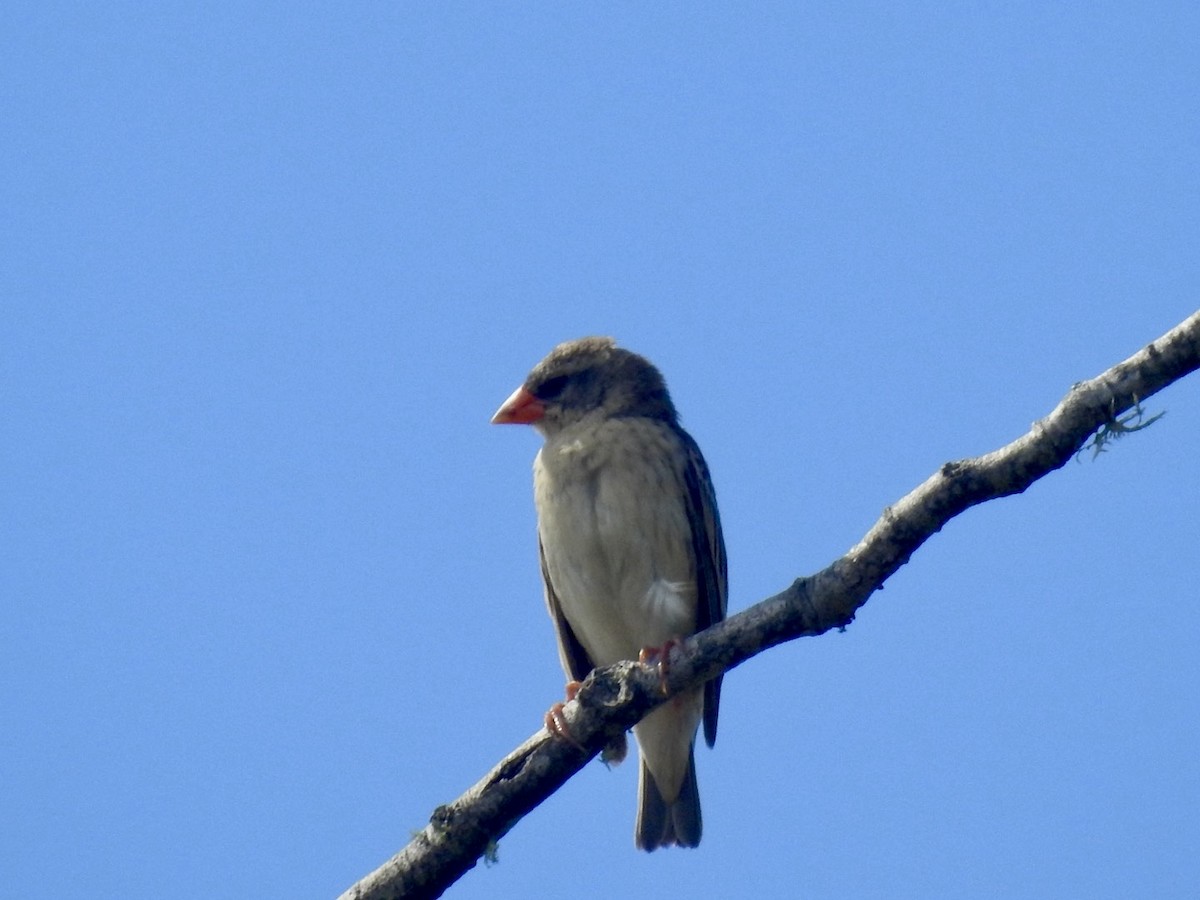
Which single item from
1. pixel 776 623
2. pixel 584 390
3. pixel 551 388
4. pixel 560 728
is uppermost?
pixel 551 388

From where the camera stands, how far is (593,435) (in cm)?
655

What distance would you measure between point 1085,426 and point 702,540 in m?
2.61

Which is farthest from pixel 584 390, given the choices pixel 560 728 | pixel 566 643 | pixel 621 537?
pixel 560 728

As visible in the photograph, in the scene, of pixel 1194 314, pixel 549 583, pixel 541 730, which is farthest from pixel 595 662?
pixel 1194 314

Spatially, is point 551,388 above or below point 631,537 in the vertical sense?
above

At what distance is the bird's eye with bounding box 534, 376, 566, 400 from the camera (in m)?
7.07

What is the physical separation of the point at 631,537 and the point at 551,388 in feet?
3.94

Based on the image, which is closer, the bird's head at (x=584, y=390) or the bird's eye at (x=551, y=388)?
the bird's head at (x=584, y=390)

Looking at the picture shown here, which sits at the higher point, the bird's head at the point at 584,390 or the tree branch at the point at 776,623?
the bird's head at the point at 584,390

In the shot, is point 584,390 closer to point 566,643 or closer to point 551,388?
point 551,388

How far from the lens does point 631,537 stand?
6.18 meters

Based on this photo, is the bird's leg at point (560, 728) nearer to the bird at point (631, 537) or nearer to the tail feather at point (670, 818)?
the bird at point (631, 537)

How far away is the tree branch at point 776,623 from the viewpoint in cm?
398

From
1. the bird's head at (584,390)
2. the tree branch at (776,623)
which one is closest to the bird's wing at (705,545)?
the bird's head at (584,390)
